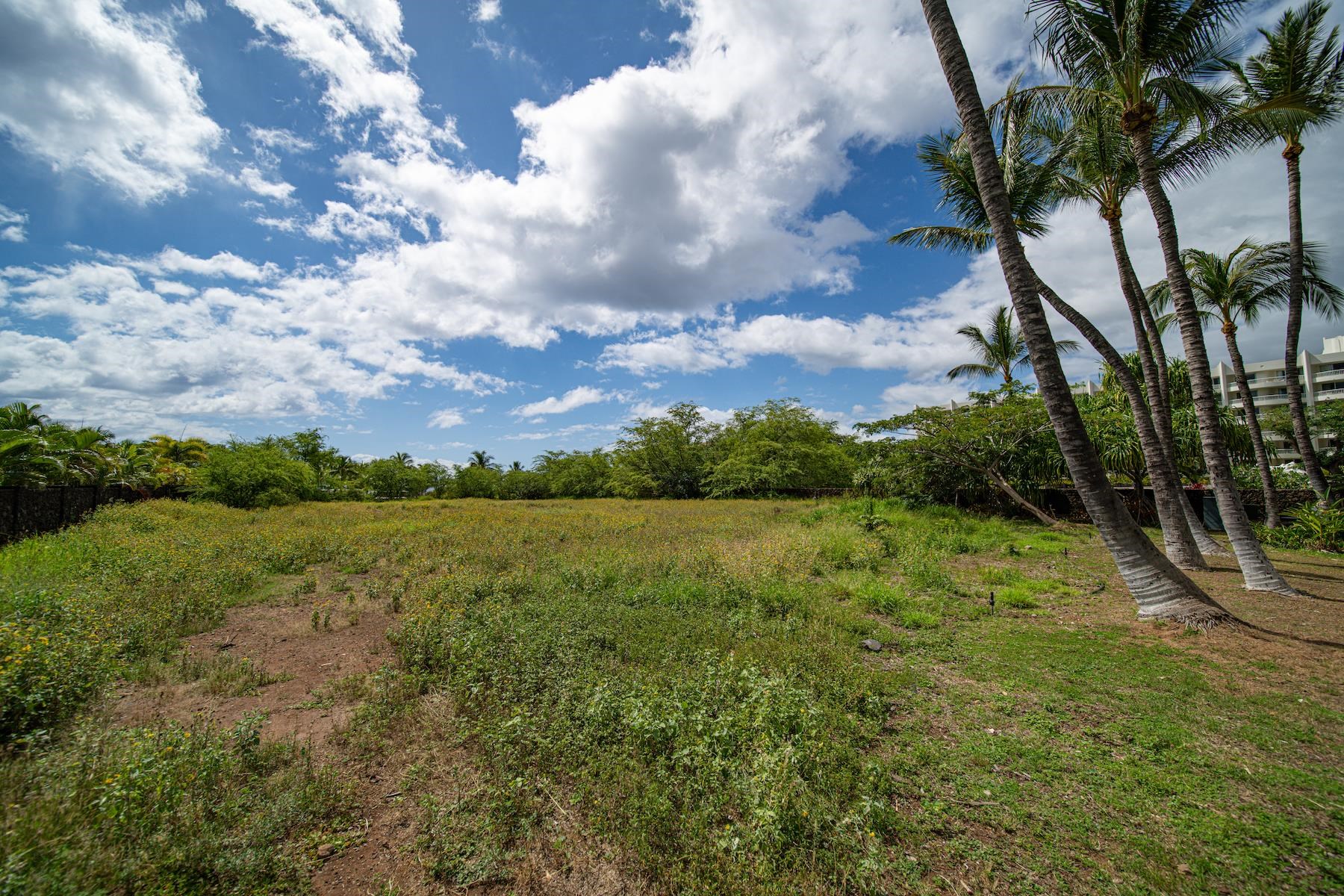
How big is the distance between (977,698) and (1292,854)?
1869mm

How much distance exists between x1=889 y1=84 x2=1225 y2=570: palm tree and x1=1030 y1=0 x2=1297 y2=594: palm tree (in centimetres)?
63

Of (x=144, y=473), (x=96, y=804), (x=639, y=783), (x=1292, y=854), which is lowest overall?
(x=1292, y=854)

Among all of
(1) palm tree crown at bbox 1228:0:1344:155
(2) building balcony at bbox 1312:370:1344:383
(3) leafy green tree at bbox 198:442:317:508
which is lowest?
(3) leafy green tree at bbox 198:442:317:508

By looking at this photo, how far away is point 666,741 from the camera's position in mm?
3645

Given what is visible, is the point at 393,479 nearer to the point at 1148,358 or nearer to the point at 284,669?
the point at 284,669

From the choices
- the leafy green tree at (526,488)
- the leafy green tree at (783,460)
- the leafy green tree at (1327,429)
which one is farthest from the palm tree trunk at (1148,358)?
the leafy green tree at (526,488)

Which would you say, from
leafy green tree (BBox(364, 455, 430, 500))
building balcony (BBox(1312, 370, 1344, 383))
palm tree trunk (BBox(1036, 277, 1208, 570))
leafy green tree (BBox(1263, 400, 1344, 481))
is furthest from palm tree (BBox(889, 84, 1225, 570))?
building balcony (BBox(1312, 370, 1344, 383))

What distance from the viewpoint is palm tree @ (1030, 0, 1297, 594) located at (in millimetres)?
7000

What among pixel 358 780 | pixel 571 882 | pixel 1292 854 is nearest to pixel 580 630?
pixel 358 780

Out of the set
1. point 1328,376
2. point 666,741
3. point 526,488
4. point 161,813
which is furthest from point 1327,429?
point 526,488

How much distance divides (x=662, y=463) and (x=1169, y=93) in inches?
1186

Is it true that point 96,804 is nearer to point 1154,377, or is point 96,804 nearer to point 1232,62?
point 1154,377

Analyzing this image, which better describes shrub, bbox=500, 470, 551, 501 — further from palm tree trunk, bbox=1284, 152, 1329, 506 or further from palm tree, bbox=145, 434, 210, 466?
palm tree trunk, bbox=1284, 152, 1329, 506

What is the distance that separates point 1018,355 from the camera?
78.7ft
